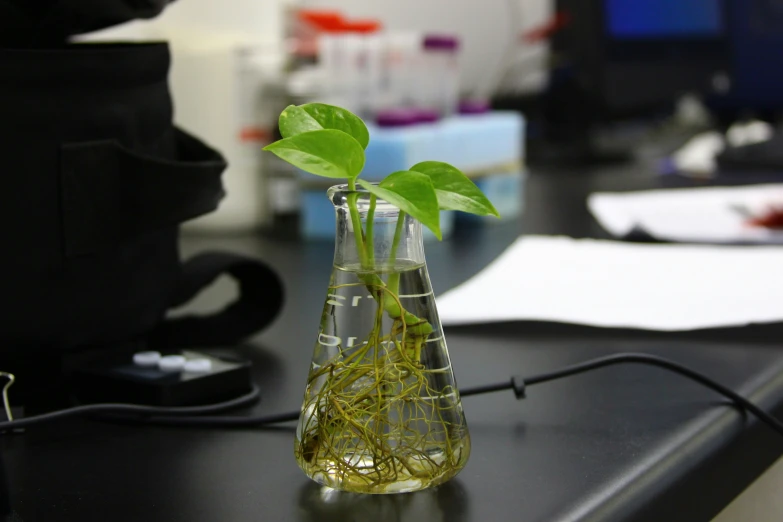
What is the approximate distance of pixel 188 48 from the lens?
0.89 metres

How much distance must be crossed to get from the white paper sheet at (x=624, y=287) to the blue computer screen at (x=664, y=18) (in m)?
0.97

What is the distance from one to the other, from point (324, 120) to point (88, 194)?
0.55ft

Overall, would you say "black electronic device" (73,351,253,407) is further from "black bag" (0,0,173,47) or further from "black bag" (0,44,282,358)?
"black bag" (0,0,173,47)

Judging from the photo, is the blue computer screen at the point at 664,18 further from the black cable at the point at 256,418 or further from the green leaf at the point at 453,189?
the green leaf at the point at 453,189

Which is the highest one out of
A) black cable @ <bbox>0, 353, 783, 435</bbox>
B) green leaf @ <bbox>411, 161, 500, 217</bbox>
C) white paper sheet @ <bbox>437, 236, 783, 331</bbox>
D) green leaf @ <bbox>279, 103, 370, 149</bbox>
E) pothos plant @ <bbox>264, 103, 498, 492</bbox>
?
green leaf @ <bbox>279, 103, 370, 149</bbox>

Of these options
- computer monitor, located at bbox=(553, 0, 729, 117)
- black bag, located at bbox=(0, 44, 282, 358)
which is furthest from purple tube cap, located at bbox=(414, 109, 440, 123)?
computer monitor, located at bbox=(553, 0, 729, 117)

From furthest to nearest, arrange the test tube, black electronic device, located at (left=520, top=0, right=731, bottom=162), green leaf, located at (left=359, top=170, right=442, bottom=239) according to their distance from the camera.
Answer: black electronic device, located at (left=520, top=0, right=731, bottom=162) < the test tube < green leaf, located at (left=359, top=170, right=442, bottom=239)

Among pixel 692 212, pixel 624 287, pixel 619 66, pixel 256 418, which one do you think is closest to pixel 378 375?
pixel 256 418

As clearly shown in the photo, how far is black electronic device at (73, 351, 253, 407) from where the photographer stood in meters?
0.44

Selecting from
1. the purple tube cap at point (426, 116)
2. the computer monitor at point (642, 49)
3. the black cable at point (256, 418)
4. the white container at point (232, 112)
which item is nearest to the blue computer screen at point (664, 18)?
the computer monitor at point (642, 49)

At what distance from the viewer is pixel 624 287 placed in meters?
0.69

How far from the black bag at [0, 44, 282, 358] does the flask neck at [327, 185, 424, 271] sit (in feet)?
0.52

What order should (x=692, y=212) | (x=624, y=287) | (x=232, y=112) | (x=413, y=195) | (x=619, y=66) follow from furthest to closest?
1. (x=619, y=66)
2. (x=692, y=212)
3. (x=232, y=112)
4. (x=624, y=287)
5. (x=413, y=195)

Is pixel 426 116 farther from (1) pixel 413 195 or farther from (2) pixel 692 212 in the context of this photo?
(1) pixel 413 195
